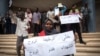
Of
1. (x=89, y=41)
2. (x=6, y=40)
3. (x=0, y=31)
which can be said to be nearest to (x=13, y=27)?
(x=0, y=31)

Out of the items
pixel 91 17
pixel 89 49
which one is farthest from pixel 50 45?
pixel 91 17

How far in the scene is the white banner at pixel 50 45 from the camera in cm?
575

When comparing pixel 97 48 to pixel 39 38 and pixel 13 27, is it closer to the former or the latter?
pixel 39 38

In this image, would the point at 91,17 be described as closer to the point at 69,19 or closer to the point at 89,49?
the point at 69,19

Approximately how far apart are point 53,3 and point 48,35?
1675cm

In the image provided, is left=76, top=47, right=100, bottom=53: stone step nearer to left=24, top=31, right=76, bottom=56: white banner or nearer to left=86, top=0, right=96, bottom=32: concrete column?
left=24, top=31, right=76, bottom=56: white banner

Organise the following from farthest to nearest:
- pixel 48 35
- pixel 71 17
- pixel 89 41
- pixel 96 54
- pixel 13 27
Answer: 1. pixel 13 27
2. pixel 89 41
3. pixel 71 17
4. pixel 96 54
5. pixel 48 35

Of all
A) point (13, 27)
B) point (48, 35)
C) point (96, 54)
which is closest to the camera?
point (48, 35)

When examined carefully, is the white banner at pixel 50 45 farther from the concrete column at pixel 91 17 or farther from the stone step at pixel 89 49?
the concrete column at pixel 91 17

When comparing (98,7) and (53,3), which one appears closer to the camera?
(98,7)

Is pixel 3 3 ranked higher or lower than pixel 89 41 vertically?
higher

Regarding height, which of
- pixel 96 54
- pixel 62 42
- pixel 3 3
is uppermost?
pixel 3 3

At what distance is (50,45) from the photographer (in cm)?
582

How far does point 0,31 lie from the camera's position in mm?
15875
